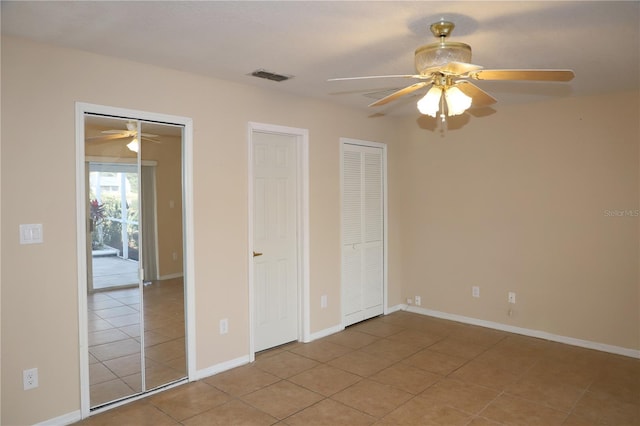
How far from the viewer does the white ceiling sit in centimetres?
234

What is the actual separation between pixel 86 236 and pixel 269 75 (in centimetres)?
184

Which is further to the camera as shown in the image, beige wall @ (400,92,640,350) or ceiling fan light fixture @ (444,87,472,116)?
beige wall @ (400,92,640,350)

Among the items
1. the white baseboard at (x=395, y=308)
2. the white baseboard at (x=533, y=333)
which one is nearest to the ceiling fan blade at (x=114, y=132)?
the white baseboard at (x=395, y=308)

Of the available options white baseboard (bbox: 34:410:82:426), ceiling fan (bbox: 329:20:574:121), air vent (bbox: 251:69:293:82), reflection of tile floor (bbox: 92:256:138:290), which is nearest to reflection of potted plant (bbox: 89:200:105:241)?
reflection of tile floor (bbox: 92:256:138:290)

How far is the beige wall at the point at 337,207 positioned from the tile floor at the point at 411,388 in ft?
1.21

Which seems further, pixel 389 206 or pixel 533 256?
pixel 389 206

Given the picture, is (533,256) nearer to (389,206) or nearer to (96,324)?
(389,206)

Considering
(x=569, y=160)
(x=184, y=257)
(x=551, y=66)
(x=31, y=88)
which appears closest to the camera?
(x=31, y=88)

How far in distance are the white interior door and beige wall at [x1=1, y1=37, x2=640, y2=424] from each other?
0.21 metres

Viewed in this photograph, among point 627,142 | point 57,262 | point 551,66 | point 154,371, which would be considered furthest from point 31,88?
point 627,142

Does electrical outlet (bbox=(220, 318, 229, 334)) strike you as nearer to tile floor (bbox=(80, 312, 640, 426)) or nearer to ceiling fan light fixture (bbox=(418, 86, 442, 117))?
tile floor (bbox=(80, 312, 640, 426))

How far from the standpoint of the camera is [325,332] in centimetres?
480

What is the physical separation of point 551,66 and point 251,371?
3.39 metres

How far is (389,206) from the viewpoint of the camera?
565 centimetres
